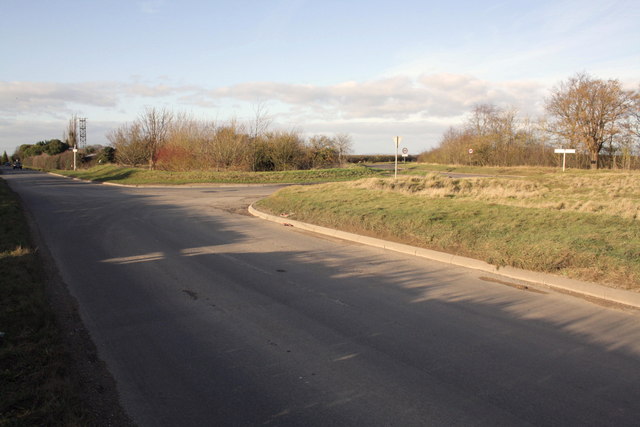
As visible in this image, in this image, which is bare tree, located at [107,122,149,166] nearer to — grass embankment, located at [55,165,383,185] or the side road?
grass embankment, located at [55,165,383,185]

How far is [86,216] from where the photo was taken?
15.2 m

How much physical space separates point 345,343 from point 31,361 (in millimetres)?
3029

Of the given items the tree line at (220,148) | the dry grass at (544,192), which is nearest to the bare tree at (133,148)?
the tree line at (220,148)

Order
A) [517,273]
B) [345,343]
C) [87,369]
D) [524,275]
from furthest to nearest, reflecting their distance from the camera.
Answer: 1. [517,273]
2. [524,275]
3. [345,343]
4. [87,369]

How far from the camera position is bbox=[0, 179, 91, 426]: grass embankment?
3.38 m

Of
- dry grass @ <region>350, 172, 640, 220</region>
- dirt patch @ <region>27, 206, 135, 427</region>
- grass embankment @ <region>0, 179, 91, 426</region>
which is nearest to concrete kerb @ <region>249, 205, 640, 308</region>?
dry grass @ <region>350, 172, 640, 220</region>

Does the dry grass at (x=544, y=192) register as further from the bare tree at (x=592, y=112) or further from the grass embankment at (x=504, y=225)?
the bare tree at (x=592, y=112)

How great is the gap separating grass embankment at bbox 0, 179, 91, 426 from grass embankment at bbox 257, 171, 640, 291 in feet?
22.3

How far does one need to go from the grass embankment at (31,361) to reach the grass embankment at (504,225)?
6786mm

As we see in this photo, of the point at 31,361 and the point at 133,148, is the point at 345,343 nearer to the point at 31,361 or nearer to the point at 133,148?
the point at 31,361

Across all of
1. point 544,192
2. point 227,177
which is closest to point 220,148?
point 227,177

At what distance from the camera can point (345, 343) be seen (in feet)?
16.3

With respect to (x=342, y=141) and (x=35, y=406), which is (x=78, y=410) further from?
(x=342, y=141)

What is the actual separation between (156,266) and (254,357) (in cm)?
453
